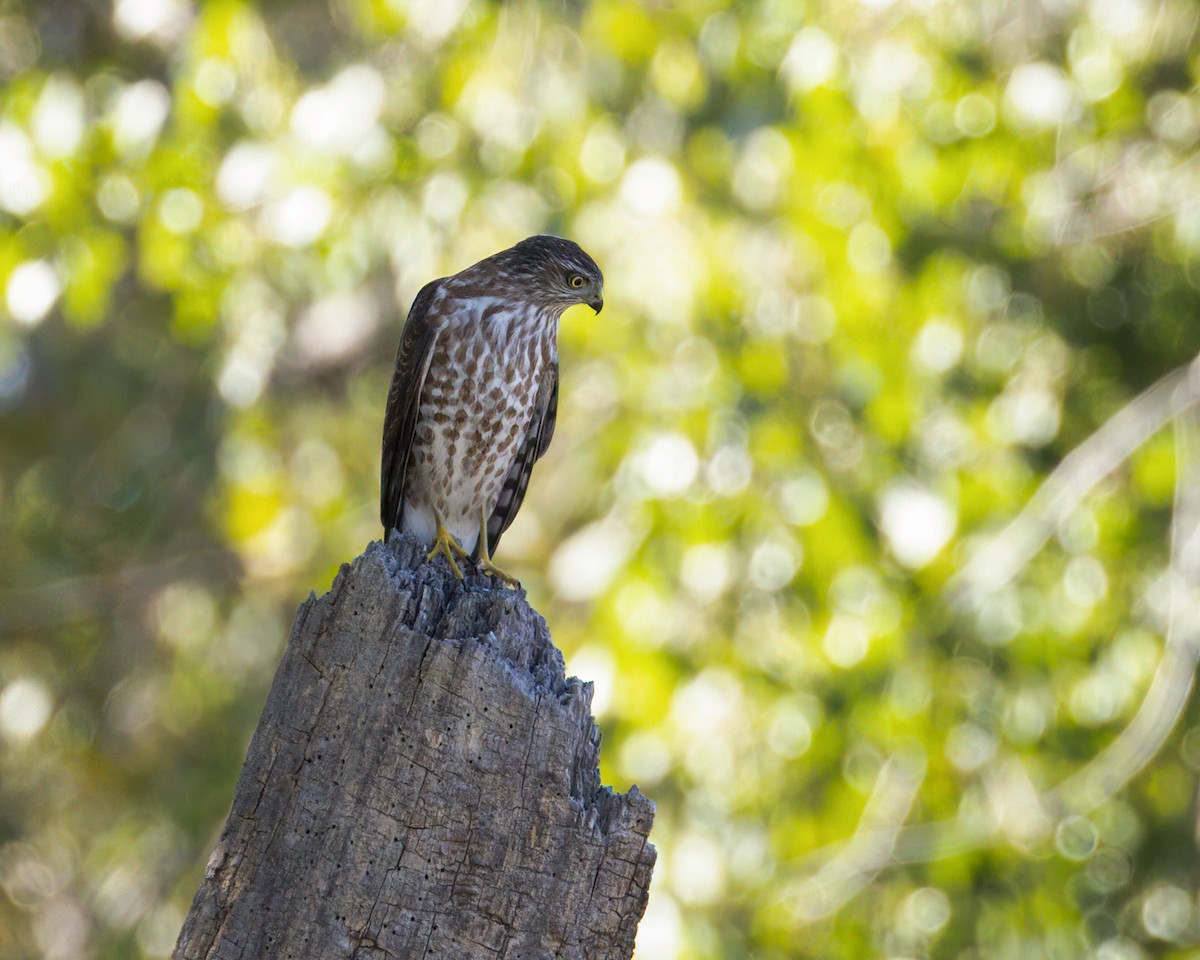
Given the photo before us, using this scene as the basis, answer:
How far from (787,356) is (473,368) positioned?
1363 mm

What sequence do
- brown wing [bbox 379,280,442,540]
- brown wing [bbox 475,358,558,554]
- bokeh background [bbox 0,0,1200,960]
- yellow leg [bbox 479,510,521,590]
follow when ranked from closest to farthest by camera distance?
yellow leg [bbox 479,510,521,590] < brown wing [bbox 379,280,442,540] < brown wing [bbox 475,358,558,554] < bokeh background [bbox 0,0,1200,960]

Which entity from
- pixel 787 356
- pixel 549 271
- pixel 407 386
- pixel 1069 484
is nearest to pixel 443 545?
pixel 407 386

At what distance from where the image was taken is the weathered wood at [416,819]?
209 cm

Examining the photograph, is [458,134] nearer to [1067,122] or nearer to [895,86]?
[895,86]

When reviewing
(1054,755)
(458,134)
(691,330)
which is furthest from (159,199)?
(1054,755)

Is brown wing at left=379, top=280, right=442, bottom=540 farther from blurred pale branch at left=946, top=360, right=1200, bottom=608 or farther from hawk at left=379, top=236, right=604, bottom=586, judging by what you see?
blurred pale branch at left=946, top=360, right=1200, bottom=608

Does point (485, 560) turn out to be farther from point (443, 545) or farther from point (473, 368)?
point (473, 368)

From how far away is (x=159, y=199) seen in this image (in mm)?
4734

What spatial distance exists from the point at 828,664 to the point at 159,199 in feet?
9.01

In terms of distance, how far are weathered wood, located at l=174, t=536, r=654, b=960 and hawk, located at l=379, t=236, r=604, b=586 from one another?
1.86 meters

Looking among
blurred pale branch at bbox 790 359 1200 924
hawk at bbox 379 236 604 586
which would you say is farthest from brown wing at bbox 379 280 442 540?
blurred pale branch at bbox 790 359 1200 924

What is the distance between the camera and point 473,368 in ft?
13.8

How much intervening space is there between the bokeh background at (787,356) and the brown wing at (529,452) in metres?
0.34

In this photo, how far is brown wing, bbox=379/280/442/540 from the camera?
13.8ft
